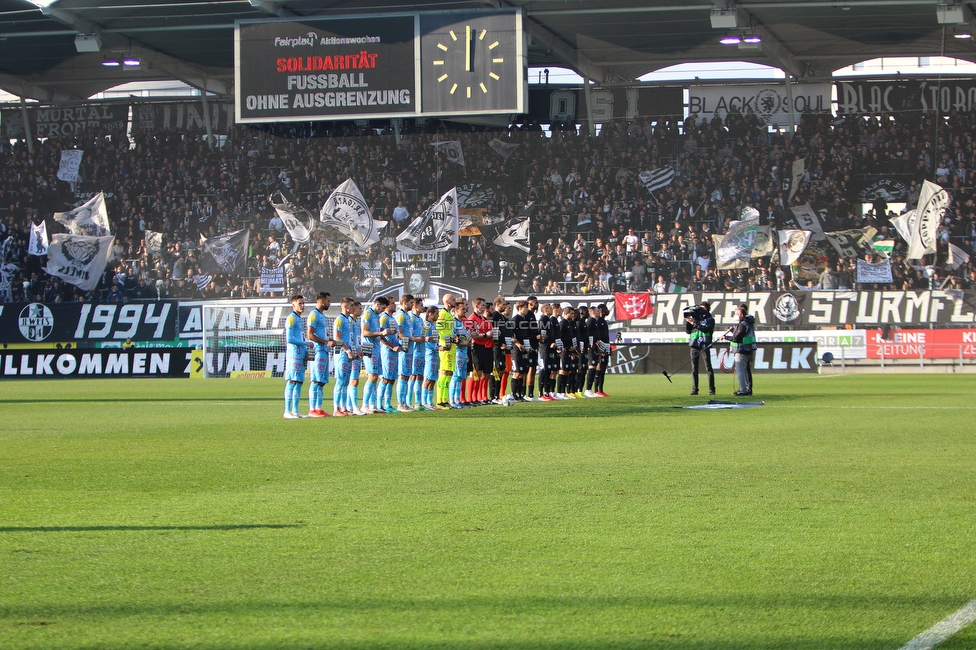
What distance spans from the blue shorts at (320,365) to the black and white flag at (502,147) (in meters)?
27.4

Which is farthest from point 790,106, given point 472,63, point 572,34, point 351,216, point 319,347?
point 319,347

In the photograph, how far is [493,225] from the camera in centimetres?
4216

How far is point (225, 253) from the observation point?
1708 inches

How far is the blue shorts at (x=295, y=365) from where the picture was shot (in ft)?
56.0

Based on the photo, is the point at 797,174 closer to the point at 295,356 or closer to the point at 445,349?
the point at 445,349

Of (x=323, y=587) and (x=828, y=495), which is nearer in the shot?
(x=323, y=587)

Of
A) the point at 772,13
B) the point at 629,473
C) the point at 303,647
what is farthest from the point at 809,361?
the point at 303,647

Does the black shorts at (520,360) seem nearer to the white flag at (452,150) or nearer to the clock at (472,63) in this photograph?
the clock at (472,63)

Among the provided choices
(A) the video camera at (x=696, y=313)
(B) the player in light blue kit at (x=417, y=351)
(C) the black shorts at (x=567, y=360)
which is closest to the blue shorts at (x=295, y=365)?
(B) the player in light blue kit at (x=417, y=351)

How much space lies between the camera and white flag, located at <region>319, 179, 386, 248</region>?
4241 centimetres

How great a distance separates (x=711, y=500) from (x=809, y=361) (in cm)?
2887

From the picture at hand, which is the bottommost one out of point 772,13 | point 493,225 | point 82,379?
point 82,379

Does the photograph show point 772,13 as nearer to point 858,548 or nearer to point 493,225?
point 493,225

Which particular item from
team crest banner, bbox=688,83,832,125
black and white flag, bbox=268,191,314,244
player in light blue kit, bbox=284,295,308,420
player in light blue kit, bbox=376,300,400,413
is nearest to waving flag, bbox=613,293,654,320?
team crest banner, bbox=688,83,832,125
